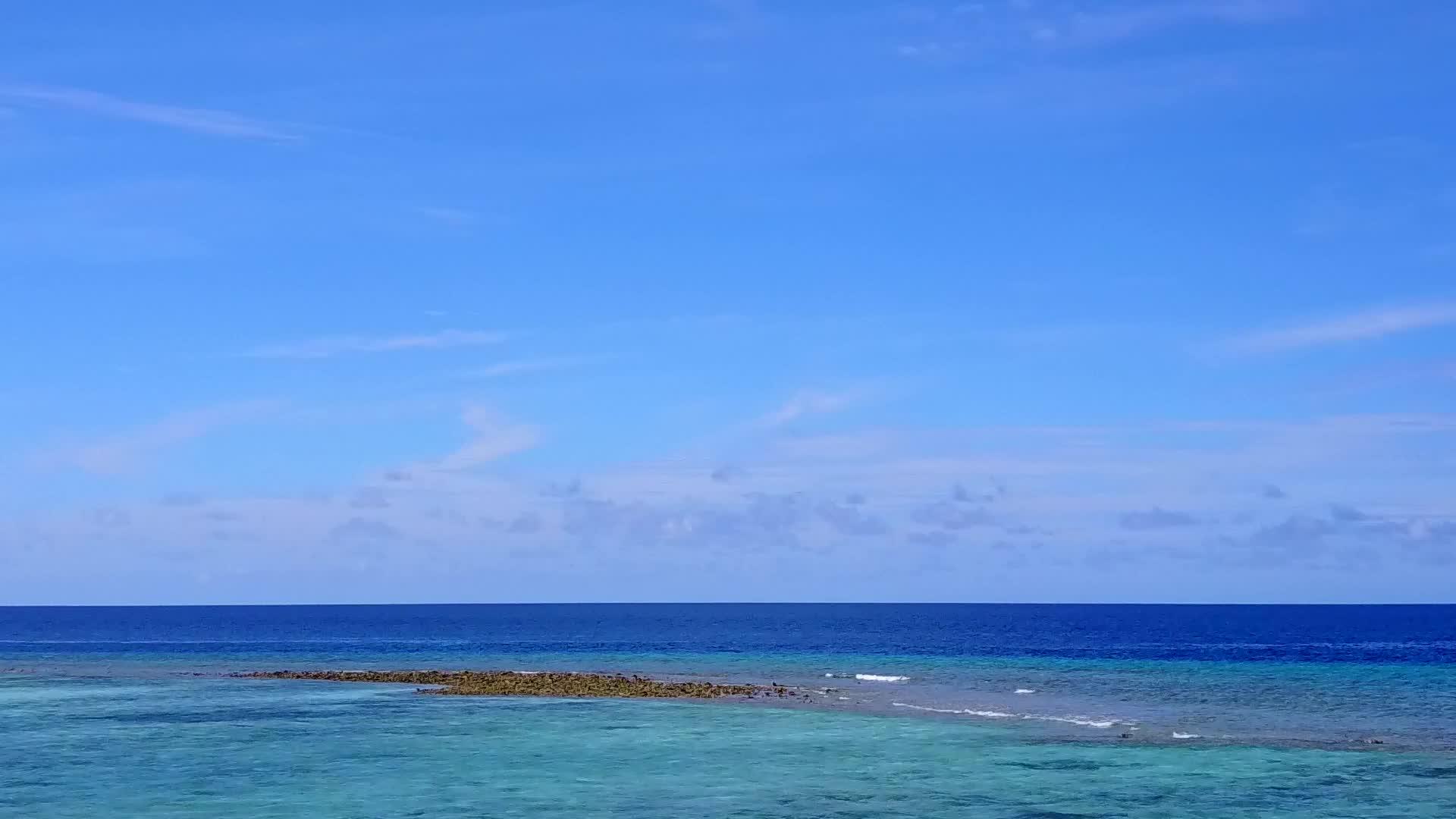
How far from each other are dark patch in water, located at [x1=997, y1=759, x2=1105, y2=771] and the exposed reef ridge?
2586 centimetres

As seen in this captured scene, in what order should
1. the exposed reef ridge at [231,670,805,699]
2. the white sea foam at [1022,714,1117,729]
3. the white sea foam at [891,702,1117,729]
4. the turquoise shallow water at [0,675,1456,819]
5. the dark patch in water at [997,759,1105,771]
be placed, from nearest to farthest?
the turquoise shallow water at [0,675,1456,819] < the dark patch in water at [997,759,1105,771] < the white sea foam at [1022,714,1117,729] < the white sea foam at [891,702,1117,729] < the exposed reef ridge at [231,670,805,699]

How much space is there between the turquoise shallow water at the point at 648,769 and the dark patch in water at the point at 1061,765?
0.15 m

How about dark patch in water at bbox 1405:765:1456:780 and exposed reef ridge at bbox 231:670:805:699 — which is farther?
exposed reef ridge at bbox 231:670:805:699

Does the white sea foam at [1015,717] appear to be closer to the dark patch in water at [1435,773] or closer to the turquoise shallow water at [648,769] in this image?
the turquoise shallow water at [648,769]

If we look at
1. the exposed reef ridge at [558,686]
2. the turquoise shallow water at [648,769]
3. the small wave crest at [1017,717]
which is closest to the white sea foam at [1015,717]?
the small wave crest at [1017,717]

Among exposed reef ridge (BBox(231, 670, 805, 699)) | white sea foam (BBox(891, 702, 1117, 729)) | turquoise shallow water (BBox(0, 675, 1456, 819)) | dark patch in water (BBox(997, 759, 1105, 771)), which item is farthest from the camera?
exposed reef ridge (BBox(231, 670, 805, 699))

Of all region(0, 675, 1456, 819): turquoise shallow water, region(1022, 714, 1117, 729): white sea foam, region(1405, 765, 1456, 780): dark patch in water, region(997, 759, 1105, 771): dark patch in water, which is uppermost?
region(1022, 714, 1117, 729): white sea foam

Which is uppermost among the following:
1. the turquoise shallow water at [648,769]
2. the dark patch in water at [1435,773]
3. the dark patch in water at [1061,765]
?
the dark patch in water at [1435,773]

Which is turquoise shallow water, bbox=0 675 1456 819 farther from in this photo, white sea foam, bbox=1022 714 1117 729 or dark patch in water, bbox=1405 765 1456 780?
white sea foam, bbox=1022 714 1117 729

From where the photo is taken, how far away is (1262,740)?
52.8 m

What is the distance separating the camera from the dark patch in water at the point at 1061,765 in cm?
4528

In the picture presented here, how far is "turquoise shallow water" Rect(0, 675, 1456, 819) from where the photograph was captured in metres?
39.1

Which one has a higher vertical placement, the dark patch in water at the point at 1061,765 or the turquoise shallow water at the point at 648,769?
the dark patch in water at the point at 1061,765

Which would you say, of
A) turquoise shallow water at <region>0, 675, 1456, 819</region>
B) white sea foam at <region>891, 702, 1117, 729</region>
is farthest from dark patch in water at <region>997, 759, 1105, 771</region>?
white sea foam at <region>891, 702, 1117, 729</region>
